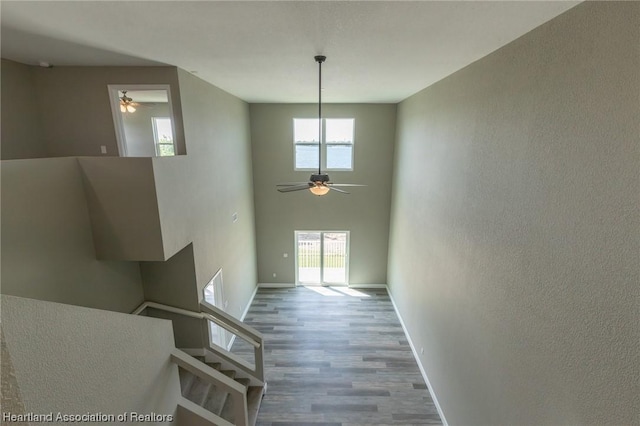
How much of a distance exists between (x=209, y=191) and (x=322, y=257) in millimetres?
4438

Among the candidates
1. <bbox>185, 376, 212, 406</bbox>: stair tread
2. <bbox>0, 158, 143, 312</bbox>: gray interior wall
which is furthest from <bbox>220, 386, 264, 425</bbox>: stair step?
<bbox>0, 158, 143, 312</bbox>: gray interior wall

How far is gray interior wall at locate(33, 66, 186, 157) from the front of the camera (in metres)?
3.80

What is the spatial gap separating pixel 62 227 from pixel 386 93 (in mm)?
5529

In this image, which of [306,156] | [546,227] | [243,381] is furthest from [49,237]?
[306,156]

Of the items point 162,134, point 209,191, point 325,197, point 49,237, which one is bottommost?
point 325,197

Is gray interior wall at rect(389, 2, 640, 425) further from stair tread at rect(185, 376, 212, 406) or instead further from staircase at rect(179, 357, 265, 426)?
stair tread at rect(185, 376, 212, 406)

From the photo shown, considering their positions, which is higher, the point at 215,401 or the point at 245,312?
the point at 215,401

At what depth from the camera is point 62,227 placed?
2971mm

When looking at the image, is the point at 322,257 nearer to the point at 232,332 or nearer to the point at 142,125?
the point at 232,332

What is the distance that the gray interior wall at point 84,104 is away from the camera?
3805mm

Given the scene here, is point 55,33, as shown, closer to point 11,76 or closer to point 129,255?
point 11,76

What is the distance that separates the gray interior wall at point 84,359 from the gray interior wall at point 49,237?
1582 mm

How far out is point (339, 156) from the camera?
7.54 meters

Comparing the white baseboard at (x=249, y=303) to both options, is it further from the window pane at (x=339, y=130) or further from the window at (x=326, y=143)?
the window pane at (x=339, y=130)
